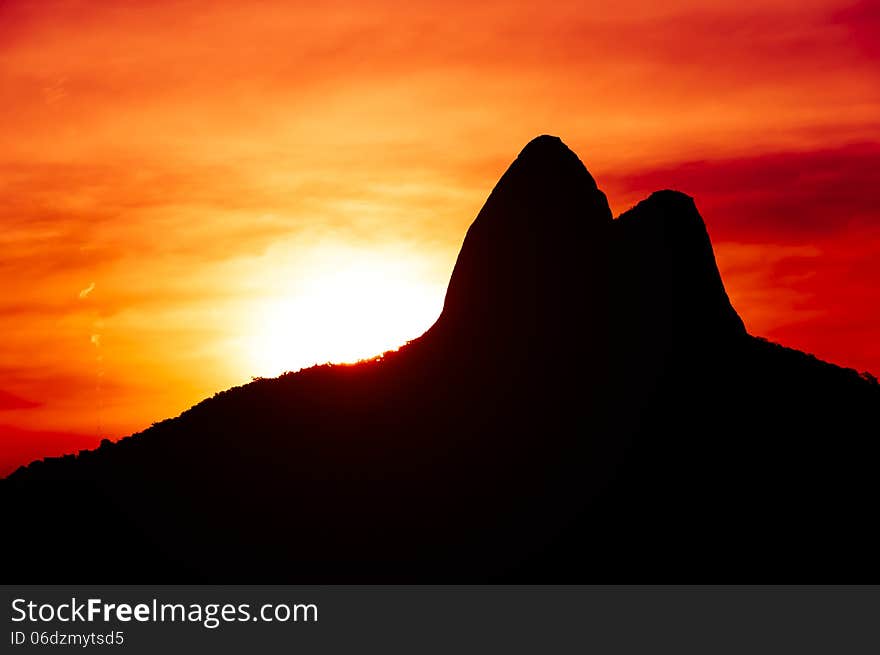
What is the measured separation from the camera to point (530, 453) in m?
81.2

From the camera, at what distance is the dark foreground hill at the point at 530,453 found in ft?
244

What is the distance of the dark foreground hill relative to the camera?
7431 centimetres

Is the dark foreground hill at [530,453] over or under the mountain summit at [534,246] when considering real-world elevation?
under

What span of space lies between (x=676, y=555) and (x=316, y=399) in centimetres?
2772

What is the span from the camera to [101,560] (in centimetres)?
7344

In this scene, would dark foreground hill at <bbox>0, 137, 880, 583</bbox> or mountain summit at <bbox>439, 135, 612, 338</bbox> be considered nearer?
dark foreground hill at <bbox>0, 137, 880, 583</bbox>

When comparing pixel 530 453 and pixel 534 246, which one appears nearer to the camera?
pixel 530 453

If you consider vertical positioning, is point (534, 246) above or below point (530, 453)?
above

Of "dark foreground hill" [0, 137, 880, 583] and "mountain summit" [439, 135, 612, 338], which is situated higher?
"mountain summit" [439, 135, 612, 338]

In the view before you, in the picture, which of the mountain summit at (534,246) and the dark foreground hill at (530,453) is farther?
the mountain summit at (534,246)
